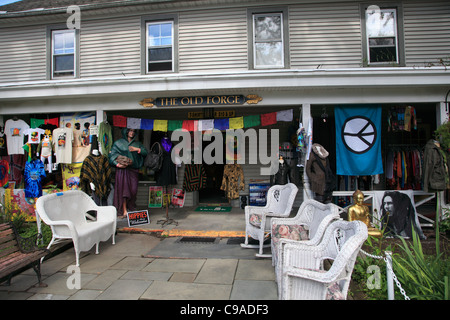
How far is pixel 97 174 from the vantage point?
6.68m

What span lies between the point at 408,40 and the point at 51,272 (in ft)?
30.3

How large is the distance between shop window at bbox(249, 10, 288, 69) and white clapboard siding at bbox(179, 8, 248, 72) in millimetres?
267

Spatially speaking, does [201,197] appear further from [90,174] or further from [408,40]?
[408,40]

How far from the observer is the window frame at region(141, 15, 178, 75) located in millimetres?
7551

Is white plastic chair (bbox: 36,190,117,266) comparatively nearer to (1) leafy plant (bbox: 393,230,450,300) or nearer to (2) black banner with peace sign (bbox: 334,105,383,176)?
(1) leafy plant (bbox: 393,230,450,300)

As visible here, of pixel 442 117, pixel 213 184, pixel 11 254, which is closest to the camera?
pixel 11 254

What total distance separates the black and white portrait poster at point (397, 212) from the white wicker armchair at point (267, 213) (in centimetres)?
216

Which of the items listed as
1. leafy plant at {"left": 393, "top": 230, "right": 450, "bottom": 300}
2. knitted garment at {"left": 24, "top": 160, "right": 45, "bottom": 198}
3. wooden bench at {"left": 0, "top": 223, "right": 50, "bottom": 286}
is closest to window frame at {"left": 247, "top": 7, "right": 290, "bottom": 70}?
leafy plant at {"left": 393, "top": 230, "right": 450, "bottom": 300}

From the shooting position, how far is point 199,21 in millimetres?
7469

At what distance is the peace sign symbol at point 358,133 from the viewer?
6.25 meters

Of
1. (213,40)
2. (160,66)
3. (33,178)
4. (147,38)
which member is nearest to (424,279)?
(213,40)

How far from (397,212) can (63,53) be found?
979 centimetres

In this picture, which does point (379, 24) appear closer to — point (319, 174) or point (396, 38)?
point (396, 38)

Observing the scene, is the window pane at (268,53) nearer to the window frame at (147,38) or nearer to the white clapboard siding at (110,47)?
the window frame at (147,38)
